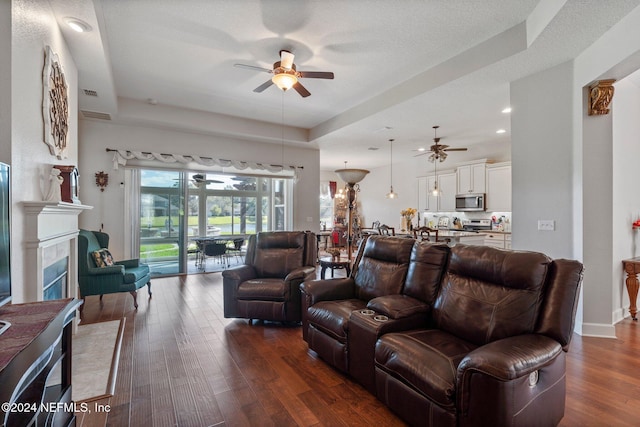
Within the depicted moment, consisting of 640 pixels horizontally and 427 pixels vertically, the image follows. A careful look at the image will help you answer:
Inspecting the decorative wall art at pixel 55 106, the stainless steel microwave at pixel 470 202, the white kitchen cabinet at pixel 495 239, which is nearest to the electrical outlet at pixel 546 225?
the white kitchen cabinet at pixel 495 239

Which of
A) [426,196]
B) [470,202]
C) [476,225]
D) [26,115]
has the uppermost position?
[26,115]

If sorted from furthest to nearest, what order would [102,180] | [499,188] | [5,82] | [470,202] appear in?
[470,202]
[499,188]
[102,180]
[5,82]

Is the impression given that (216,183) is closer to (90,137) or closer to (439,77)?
(90,137)

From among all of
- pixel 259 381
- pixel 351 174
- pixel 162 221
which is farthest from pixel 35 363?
pixel 162 221

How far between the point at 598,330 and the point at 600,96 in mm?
2392

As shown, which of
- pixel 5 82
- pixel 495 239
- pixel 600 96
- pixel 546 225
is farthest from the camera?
pixel 495 239

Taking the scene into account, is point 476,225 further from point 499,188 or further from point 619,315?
point 619,315

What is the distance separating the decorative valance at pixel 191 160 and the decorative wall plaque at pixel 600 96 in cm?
513

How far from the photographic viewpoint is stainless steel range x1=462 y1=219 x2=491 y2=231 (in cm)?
723

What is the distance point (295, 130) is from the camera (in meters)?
6.46

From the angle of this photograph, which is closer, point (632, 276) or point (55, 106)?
point (55, 106)

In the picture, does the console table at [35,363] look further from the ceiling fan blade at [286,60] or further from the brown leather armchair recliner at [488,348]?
the ceiling fan blade at [286,60]

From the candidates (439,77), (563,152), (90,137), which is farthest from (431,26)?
(90,137)

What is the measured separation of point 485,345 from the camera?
1589 millimetres
